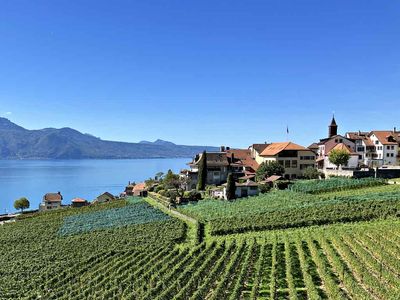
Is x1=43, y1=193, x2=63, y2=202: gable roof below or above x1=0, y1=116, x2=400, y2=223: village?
below

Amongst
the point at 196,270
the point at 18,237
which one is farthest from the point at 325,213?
the point at 18,237

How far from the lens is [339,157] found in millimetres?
63062

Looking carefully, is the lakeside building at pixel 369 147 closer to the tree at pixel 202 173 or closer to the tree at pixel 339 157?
the tree at pixel 339 157

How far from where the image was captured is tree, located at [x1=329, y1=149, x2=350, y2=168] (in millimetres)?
63031

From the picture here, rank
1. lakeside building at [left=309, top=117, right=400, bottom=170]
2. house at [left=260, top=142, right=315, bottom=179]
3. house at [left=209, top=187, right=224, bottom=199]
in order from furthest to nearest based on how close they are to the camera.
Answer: lakeside building at [left=309, top=117, right=400, bottom=170]
house at [left=260, top=142, right=315, bottom=179]
house at [left=209, top=187, right=224, bottom=199]

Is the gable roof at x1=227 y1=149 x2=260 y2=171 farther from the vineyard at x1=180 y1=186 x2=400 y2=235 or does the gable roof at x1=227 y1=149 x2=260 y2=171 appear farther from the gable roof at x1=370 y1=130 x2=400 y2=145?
the vineyard at x1=180 y1=186 x2=400 y2=235

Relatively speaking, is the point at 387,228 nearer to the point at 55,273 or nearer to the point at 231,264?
the point at 231,264

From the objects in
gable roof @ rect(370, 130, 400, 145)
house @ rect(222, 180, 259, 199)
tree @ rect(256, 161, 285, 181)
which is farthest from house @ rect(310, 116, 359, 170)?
house @ rect(222, 180, 259, 199)

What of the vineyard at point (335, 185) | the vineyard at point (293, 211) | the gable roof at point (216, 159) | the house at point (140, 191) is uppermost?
the gable roof at point (216, 159)

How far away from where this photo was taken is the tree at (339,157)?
2482 inches

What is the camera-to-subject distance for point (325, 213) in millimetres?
39562

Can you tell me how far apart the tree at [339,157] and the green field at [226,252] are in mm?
11023

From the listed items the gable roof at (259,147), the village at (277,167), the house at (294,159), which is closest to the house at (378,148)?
the village at (277,167)

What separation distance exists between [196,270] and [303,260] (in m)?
7.13
